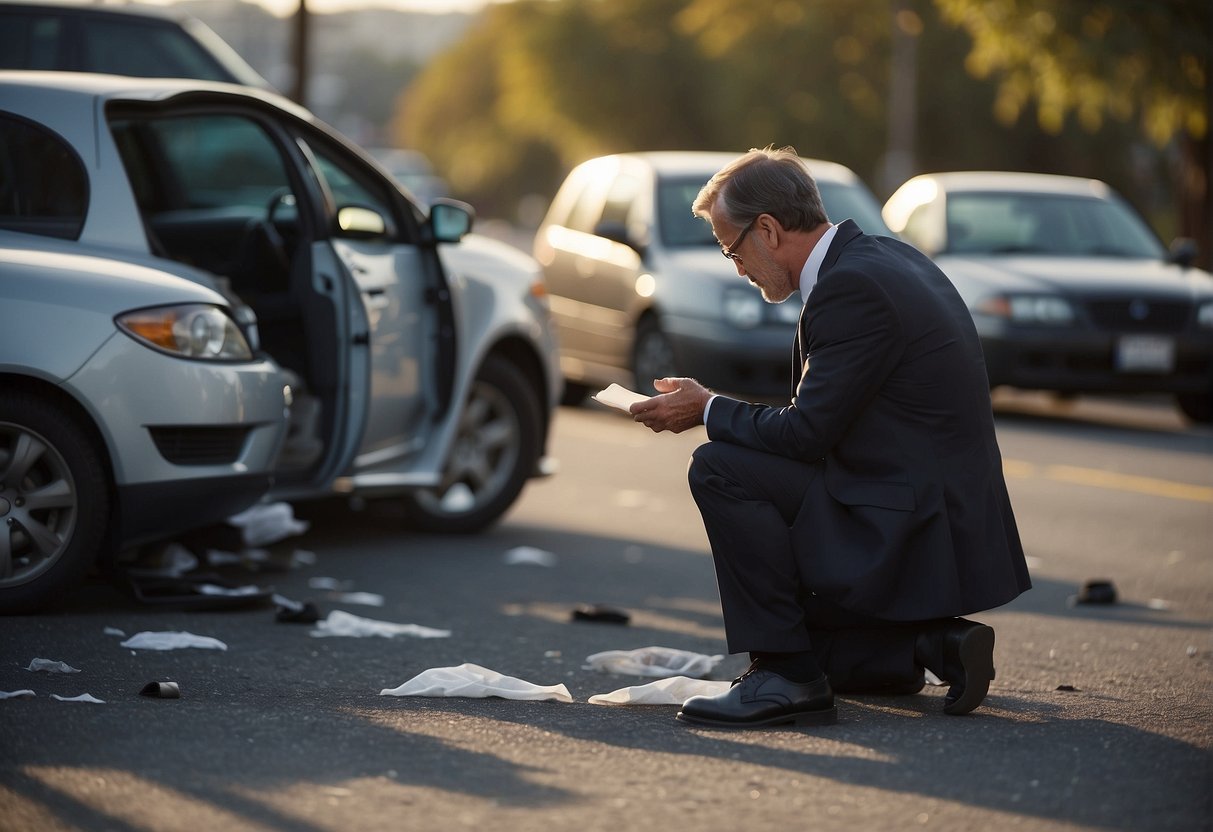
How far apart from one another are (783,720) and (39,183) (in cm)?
357

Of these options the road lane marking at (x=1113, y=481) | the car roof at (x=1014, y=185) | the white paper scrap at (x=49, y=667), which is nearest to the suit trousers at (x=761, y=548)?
the white paper scrap at (x=49, y=667)

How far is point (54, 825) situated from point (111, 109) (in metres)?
3.84

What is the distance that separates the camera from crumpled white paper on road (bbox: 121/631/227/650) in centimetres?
623

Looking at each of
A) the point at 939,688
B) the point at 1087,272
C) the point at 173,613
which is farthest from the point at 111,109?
the point at 1087,272

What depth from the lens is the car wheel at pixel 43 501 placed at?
6.41 metres

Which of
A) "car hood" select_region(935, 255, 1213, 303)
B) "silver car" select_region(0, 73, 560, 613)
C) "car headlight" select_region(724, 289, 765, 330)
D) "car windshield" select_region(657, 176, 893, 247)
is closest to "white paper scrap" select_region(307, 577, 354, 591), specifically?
"silver car" select_region(0, 73, 560, 613)

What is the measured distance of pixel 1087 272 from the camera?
588 inches

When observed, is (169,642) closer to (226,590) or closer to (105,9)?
(226,590)

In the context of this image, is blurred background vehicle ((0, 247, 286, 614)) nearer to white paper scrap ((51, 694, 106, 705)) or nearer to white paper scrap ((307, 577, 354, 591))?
white paper scrap ((307, 577, 354, 591))

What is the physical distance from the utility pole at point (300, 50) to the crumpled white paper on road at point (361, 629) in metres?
18.6

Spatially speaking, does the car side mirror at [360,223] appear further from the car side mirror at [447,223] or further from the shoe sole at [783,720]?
the shoe sole at [783,720]

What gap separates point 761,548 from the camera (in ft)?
17.0

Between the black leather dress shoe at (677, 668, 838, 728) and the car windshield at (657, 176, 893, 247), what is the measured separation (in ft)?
30.6

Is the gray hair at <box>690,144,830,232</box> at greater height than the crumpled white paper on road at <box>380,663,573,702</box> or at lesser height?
greater
